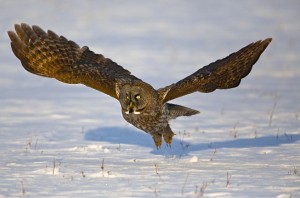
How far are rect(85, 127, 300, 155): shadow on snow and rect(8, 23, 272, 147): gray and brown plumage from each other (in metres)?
0.55

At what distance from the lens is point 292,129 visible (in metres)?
11.9

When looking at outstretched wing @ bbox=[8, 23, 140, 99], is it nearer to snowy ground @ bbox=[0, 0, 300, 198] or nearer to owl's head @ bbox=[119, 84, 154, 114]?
owl's head @ bbox=[119, 84, 154, 114]

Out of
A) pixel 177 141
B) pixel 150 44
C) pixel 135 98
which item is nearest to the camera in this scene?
pixel 135 98

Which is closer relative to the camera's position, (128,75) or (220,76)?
(220,76)

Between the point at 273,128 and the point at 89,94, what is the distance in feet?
15.2

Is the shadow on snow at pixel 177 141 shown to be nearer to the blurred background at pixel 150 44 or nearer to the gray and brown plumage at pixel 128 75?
the gray and brown plumage at pixel 128 75

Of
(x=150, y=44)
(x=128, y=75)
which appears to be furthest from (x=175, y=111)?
(x=150, y=44)

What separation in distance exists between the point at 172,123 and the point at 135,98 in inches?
137

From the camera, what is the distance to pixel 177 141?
11.2 meters

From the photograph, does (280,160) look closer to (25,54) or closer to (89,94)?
(25,54)

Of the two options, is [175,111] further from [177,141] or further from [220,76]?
[177,141]

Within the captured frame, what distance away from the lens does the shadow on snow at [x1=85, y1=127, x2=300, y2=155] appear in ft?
34.8

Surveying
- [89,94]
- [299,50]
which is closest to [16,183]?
[89,94]

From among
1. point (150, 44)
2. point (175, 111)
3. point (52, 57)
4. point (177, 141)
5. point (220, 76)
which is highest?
point (150, 44)
